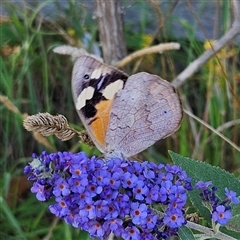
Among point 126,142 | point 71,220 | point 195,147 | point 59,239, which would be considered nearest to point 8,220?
point 59,239

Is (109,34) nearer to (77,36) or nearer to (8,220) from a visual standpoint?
(77,36)

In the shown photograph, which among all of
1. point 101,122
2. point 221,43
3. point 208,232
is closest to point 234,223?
point 208,232

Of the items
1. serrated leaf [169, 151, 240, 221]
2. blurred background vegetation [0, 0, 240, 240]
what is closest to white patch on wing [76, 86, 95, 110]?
serrated leaf [169, 151, 240, 221]

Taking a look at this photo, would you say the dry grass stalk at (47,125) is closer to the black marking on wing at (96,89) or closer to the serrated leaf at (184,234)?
the black marking on wing at (96,89)

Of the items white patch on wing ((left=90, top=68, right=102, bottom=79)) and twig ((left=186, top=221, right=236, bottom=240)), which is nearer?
twig ((left=186, top=221, right=236, bottom=240))

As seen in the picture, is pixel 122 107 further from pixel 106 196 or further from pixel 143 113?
pixel 106 196

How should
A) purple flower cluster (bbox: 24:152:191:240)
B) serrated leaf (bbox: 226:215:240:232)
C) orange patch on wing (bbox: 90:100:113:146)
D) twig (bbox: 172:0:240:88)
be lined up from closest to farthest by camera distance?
1. purple flower cluster (bbox: 24:152:191:240)
2. serrated leaf (bbox: 226:215:240:232)
3. orange patch on wing (bbox: 90:100:113:146)
4. twig (bbox: 172:0:240:88)

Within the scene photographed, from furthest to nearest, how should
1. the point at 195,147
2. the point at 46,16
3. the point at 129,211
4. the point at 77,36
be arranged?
the point at 46,16 → the point at 77,36 → the point at 195,147 → the point at 129,211

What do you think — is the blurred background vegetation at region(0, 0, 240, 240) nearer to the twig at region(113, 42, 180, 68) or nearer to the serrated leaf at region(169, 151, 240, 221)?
the twig at region(113, 42, 180, 68)
